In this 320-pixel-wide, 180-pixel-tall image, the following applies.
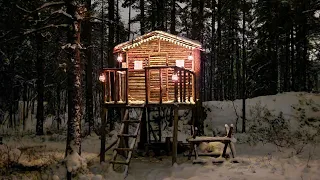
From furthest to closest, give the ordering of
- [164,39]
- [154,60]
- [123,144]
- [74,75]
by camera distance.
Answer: [154,60] < [164,39] < [123,144] < [74,75]

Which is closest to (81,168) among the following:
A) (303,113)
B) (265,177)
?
(265,177)

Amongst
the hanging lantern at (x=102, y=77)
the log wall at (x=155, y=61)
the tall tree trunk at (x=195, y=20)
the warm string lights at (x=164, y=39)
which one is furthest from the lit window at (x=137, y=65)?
the tall tree trunk at (x=195, y=20)

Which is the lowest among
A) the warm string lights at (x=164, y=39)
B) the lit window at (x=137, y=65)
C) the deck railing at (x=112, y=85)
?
the deck railing at (x=112, y=85)

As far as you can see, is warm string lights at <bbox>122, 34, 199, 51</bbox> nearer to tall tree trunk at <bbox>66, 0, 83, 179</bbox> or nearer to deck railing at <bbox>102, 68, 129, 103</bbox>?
deck railing at <bbox>102, 68, 129, 103</bbox>

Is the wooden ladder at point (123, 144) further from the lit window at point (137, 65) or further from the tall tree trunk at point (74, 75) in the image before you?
the lit window at point (137, 65)

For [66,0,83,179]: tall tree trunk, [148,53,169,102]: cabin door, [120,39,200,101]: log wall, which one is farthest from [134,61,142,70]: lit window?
[66,0,83,179]: tall tree trunk

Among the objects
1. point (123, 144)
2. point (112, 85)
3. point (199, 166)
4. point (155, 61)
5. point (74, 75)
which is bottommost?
point (199, 166)

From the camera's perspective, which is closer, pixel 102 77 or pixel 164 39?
pixel 102 77

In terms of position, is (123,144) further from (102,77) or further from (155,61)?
(155,61)

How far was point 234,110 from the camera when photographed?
80.8 feet

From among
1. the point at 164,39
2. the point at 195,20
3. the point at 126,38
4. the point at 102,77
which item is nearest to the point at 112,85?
the point at 102,77

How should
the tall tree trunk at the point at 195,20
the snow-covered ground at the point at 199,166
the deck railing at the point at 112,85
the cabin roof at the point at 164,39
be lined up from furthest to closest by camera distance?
the tall tree trunk at the point at 195,20, the cabin roof at the point at 164,39, the deck railing at the point at 112,85, the snow-covered ground at the point at 199,166

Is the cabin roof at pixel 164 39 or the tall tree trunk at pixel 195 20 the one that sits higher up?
the tall tree trunk at pixel 195 20

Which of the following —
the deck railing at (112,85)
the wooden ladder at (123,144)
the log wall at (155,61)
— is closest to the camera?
the wooden ladder at (123,144)
